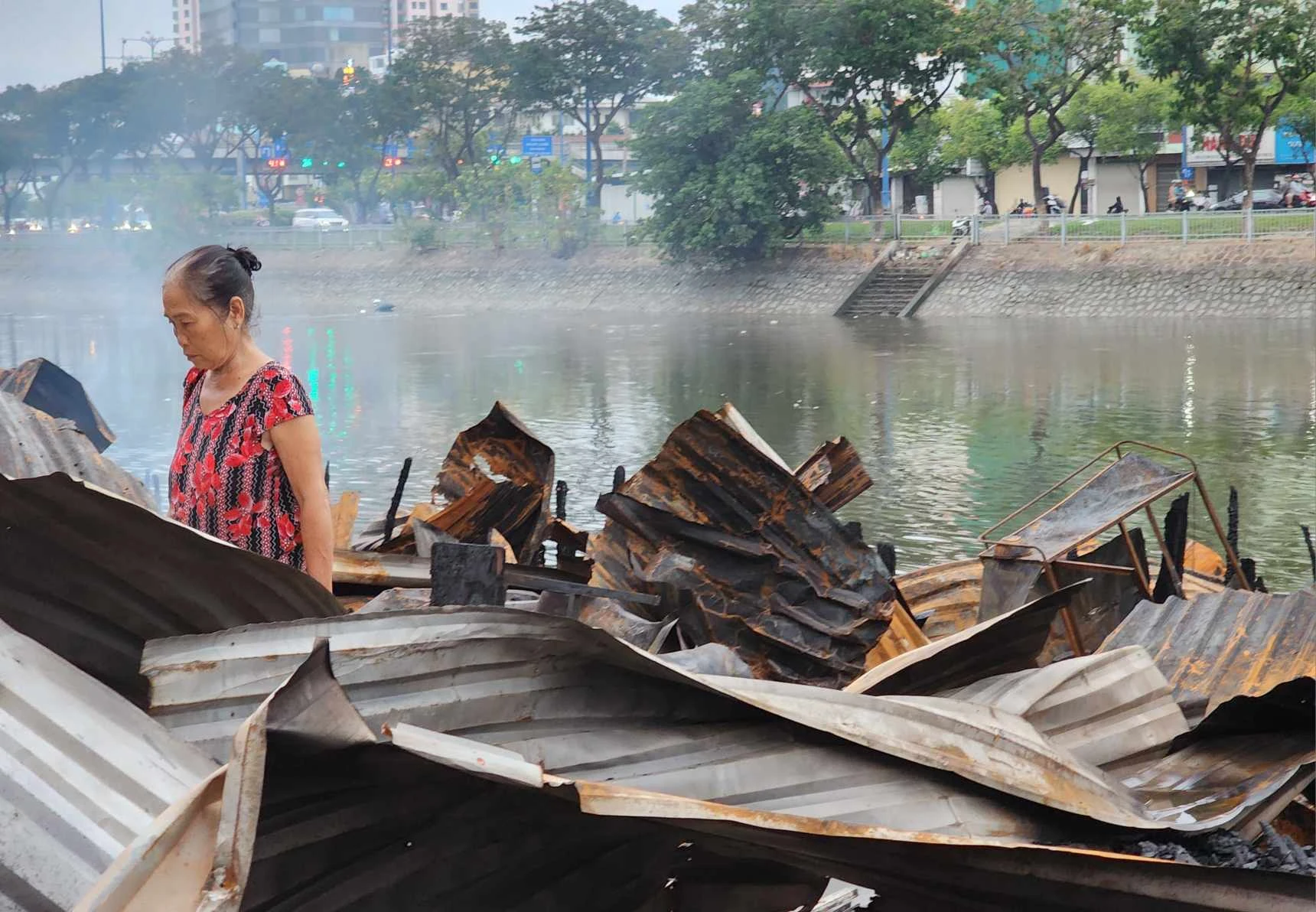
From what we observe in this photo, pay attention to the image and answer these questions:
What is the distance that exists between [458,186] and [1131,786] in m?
39.9

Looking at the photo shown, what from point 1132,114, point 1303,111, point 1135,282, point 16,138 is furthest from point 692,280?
point 16,138

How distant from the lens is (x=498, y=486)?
4.25 meters

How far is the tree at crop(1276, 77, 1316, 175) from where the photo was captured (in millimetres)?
29141

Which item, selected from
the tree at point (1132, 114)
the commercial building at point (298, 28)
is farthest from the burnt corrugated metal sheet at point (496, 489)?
the tree at point (1132, 114)

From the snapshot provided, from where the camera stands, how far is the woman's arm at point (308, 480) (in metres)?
2.46

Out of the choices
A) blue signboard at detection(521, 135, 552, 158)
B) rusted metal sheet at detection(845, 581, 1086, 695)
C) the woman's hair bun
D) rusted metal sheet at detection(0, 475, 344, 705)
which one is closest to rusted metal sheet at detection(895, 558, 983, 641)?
rusted metal sheet at detection(845, 581, 1086, 695)

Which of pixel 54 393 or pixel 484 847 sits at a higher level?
pixel 54 393

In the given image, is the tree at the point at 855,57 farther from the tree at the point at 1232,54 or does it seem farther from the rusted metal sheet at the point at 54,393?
the rusted metal sheet at the point at 54,393

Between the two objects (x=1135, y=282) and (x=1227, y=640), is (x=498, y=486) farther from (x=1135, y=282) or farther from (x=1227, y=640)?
(x=1135, y=282)

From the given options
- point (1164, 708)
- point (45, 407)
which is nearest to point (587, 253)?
point (45, 407)

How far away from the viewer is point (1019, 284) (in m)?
26.8

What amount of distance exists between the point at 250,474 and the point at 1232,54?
28373mm

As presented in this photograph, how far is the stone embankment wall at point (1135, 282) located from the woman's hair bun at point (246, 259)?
2302cm

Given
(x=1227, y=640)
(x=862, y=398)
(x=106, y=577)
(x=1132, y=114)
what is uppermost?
(x=1132, y=114)
